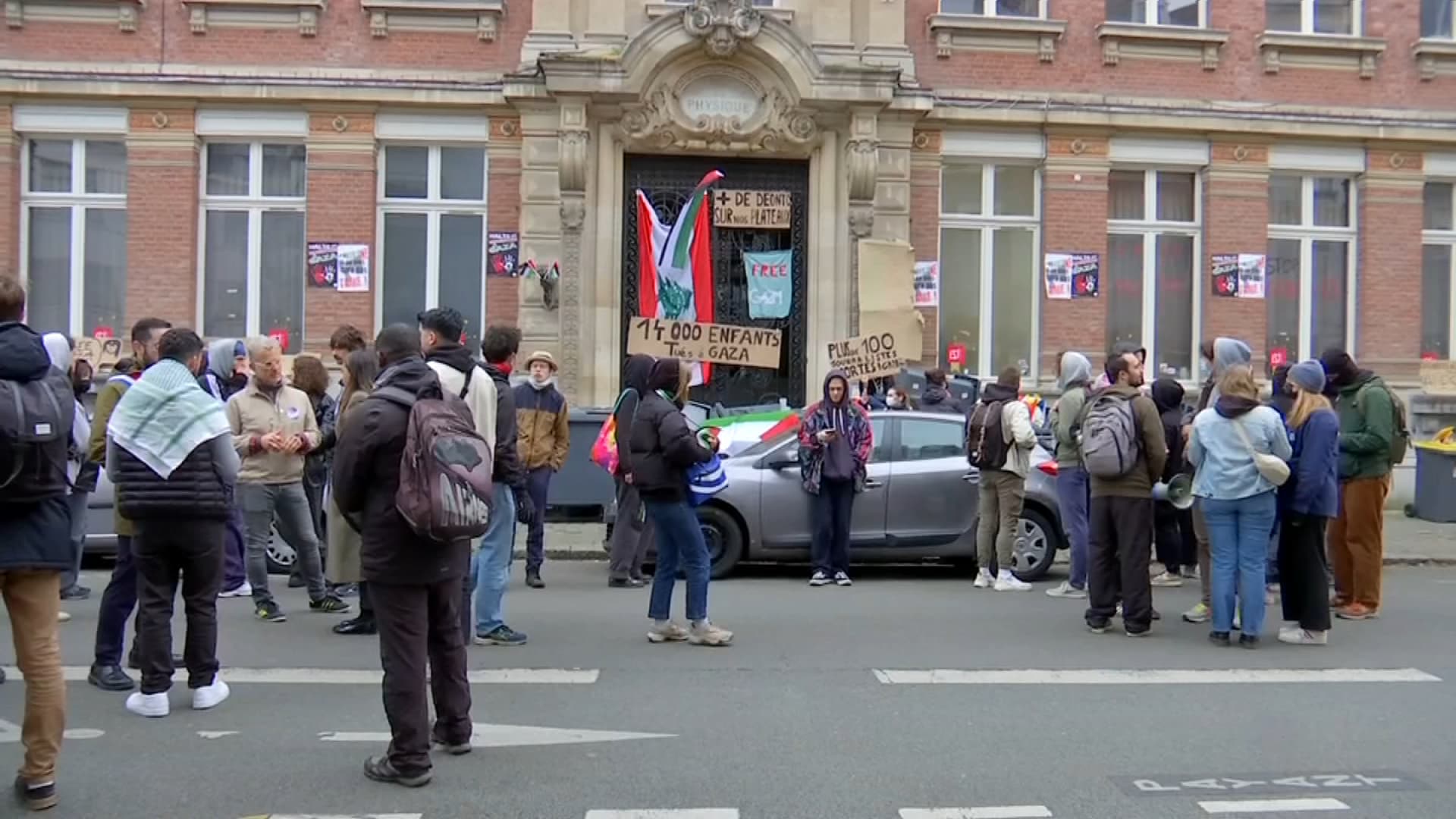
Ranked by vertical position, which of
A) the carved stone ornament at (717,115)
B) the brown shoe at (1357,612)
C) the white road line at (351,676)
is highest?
the carved stone ornament at (717,115)

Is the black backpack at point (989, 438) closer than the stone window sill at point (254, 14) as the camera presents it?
Yes

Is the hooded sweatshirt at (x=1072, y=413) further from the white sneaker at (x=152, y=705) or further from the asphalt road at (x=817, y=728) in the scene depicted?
the white sneaker at (x=152, y=705)

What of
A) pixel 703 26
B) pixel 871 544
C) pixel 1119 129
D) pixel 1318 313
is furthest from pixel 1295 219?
pixel 871 544

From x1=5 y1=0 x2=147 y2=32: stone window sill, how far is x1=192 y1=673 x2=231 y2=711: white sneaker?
12.8 m

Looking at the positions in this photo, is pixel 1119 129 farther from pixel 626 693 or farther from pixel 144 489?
pixel 144 489

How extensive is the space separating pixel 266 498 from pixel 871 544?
5.07 m

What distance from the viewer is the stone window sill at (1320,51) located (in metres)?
18.5

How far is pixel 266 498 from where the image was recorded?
9250 mm

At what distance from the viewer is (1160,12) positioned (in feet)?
61.1

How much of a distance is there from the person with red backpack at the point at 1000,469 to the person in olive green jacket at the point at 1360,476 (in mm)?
2289

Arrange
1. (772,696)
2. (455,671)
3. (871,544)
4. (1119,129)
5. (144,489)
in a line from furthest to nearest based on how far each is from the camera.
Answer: (1119,129) → (871,544) → (772,696) → (144,489) → (455,671)

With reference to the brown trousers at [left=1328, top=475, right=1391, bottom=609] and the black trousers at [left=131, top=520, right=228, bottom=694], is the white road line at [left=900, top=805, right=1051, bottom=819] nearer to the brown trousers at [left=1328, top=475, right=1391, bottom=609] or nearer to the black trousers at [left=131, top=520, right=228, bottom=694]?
the black trousers at [left=131, top=520, right=228, bottom=694]

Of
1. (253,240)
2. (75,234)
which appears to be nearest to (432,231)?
(253,240)

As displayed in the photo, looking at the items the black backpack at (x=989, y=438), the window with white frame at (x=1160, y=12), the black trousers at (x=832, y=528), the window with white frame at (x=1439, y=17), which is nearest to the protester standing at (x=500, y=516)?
the black trousers at (x=832, y=528)
